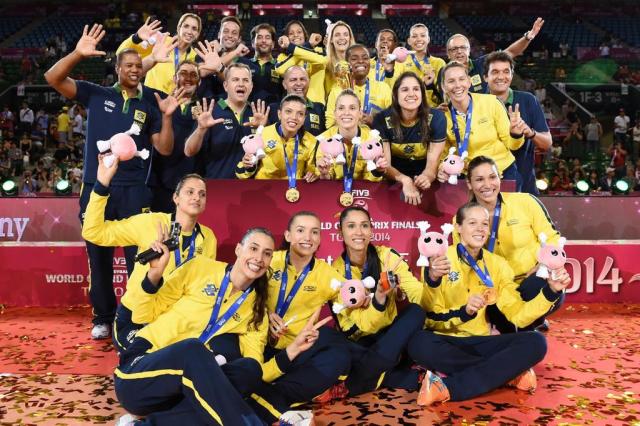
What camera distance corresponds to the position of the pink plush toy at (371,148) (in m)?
4.49

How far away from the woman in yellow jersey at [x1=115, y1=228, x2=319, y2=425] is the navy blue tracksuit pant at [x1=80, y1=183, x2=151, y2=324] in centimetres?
121

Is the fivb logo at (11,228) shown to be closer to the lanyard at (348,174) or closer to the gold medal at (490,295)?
the lanyard at (348,174)

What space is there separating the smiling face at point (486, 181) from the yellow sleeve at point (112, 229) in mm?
2158

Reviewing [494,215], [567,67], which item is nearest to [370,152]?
[494,215]

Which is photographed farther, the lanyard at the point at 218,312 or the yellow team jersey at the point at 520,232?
the yellow team jersey at the point at 520,232

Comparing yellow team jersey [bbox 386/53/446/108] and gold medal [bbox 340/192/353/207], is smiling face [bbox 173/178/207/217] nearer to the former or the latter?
gold medal [bbox 340/192/353/207]

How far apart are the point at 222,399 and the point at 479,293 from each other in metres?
1.79

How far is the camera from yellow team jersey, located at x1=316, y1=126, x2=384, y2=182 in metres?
4.87

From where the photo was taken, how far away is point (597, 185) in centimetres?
1099

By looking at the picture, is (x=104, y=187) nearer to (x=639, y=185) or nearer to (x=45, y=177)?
(x=45, y=177)

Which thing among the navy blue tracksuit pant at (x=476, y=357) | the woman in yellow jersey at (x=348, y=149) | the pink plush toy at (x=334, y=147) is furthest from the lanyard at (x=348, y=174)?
the navy blue tracksuit pant at (x=476, y=357)

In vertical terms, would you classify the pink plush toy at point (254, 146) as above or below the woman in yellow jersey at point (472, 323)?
above

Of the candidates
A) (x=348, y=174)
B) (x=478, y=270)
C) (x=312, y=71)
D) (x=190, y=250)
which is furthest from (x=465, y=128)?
(x=190, y=250)

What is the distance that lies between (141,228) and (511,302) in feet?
8.24
